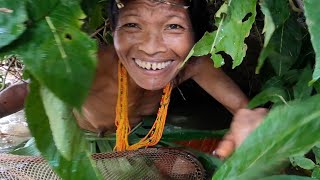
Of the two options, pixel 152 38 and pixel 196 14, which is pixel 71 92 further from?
pixel 196 14

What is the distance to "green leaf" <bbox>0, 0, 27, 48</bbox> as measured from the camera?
0.56 m

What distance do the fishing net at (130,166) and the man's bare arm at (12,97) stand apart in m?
0.31

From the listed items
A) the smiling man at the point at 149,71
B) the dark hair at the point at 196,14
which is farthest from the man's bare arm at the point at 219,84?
the dark hair at the point at 196,14

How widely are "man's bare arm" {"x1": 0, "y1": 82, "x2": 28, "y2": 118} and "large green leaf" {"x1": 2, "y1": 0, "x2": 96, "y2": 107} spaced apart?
0.81 metres

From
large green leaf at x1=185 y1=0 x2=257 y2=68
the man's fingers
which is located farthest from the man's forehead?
the man's fingers

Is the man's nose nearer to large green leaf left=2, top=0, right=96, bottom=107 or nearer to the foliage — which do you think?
the foliage

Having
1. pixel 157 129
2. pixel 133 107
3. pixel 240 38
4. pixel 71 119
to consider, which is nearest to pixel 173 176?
pixel 157 129

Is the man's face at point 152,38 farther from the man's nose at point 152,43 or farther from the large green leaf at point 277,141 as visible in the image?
the large green leaf at point 277,141

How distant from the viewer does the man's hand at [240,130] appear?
Result: 0.74 m

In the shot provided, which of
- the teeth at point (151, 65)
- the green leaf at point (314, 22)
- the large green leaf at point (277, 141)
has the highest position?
the green leaf at point (314, 22)

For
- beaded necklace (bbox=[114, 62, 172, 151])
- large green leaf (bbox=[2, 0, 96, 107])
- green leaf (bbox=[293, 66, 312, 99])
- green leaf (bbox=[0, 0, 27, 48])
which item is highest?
green leaf (bbox=[0, 0, 27, 48])

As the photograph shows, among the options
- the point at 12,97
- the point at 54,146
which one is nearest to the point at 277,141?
the point at 54,146

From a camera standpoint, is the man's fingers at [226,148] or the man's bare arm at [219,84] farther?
the man's bare arm at [219,84]

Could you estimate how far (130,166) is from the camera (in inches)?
44.3
